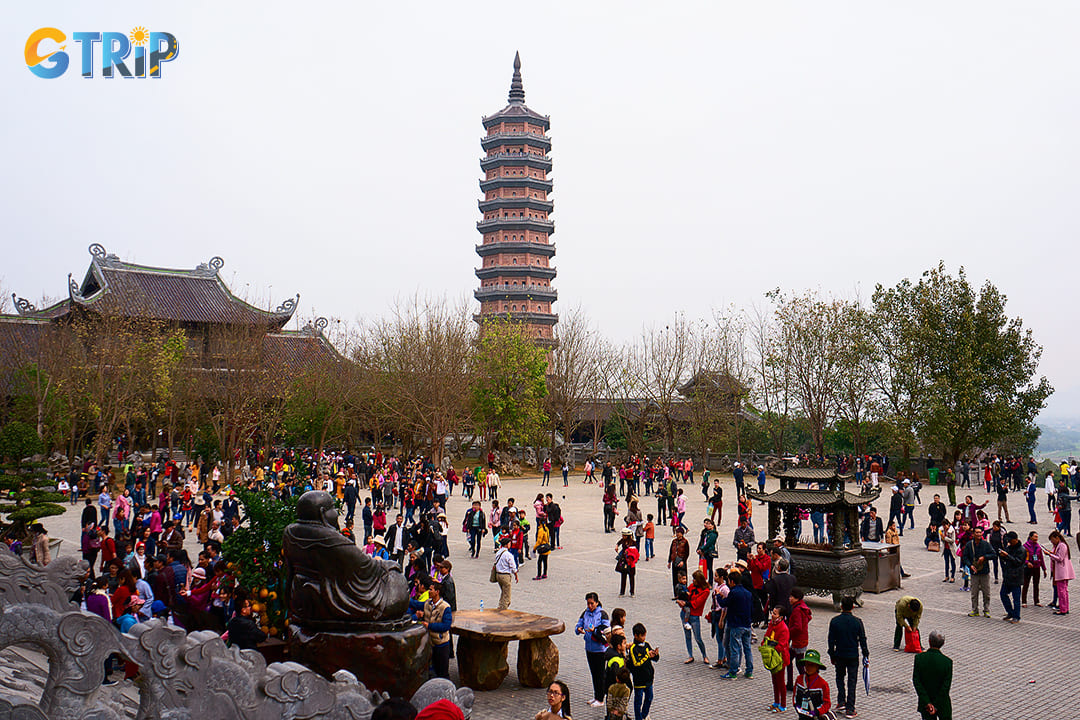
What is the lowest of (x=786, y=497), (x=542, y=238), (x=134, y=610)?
(x=134, y=610)

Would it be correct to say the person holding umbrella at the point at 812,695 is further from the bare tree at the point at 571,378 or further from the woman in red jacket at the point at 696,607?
the bare tree at the point at 571,378

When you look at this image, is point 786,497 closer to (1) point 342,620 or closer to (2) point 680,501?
(2) point 680,501

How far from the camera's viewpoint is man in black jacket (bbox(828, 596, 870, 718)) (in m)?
8.68

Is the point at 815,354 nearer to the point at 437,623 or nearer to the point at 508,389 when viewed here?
the point at 508,389

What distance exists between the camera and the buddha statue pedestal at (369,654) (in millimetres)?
8281

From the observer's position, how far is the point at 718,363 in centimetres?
4662

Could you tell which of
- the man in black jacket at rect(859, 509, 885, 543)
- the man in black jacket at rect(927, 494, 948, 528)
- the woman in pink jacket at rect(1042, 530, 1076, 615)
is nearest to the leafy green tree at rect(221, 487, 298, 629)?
the woman in pink jacket at rect(1042, 530, 1076, 615)

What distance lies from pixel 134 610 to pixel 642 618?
7.41 metres

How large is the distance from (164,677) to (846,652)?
22.4ft

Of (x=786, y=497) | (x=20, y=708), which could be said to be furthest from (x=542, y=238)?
(x=20, y=708)

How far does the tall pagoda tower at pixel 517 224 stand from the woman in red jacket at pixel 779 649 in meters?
54.8

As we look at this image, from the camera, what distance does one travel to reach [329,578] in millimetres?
8398

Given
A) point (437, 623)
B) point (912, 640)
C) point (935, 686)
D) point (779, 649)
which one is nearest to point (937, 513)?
point (912, 640)

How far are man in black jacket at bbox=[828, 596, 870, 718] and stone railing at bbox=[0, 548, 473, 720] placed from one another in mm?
5239
